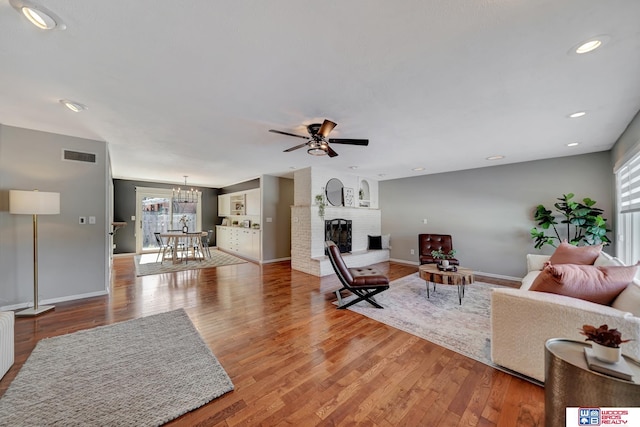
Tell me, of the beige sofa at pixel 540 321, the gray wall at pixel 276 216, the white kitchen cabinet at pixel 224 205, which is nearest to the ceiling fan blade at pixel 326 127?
the beige sofa at pixel 540 321

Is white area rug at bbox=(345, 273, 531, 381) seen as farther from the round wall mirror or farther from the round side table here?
the round wall mirror

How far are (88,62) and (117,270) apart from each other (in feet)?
18.0

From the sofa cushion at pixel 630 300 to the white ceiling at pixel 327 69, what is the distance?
5.34 feet

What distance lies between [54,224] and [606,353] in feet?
18.8

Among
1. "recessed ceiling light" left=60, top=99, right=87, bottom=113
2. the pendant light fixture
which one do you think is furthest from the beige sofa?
the pendant light fixture

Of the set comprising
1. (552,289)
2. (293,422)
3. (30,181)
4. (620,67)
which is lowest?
(293,422)

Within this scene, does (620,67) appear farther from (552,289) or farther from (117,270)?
(117,270)

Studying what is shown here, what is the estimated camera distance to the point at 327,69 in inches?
71.3

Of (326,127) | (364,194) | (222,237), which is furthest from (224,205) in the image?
(326,127)

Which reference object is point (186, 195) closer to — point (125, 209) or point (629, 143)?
point (125, 209)

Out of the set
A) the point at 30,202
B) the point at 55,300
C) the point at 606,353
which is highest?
the point at 30,202

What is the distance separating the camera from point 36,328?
106 inches

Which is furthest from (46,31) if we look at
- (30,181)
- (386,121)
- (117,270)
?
(117,270)

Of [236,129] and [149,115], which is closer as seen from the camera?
[149,115]
